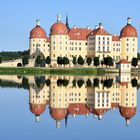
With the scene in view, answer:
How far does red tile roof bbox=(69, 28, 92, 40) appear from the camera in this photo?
227 feet

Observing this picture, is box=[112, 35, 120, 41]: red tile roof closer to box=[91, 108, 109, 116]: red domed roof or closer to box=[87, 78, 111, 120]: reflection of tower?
box=[87, 78, 111, 120]: reflection of tower

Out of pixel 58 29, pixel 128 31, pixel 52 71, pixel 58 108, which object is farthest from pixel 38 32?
pixel 58 108

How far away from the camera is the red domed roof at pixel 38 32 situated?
7025 cm

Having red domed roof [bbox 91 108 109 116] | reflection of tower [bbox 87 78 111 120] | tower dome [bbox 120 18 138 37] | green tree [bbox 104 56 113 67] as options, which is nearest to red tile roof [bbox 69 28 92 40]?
tower dome [bbox 120 18 138 37]

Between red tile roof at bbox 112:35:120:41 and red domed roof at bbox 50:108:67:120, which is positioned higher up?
red tile roof at bbox 112:35:120:41

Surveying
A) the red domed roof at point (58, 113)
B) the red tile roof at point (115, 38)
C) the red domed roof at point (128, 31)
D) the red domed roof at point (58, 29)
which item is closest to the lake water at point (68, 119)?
the red domed roof at point (58, 113)

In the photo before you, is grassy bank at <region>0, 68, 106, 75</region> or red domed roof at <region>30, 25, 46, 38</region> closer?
grassy bank at <region>0, 68, 106, 75</region>

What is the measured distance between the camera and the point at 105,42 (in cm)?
6625

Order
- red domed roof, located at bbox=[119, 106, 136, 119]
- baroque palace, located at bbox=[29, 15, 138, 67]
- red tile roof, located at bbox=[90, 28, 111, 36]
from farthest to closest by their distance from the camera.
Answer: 1. baroque palace, located at bbox=[29, 15, 138, 67]
2. red tile roof, located at bbox=[90, 28, 111, 36]
3. red domed roof, located at bbox=[119, 106, 136, 119]

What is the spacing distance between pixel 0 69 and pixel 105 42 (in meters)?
→ 17.5

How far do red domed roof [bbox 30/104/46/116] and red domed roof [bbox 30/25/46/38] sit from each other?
53.9 meters

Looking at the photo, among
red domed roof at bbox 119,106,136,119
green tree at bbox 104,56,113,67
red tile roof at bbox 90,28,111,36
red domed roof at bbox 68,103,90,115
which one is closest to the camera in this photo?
red domed roof at bbox 119,106,136,119

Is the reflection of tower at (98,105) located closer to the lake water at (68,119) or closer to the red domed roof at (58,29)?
the lake water at (68,119)

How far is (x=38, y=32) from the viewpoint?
70.3 m
